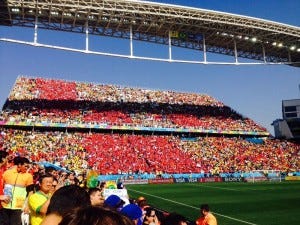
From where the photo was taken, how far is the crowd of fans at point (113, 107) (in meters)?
51.4

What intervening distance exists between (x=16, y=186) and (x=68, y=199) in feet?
15.7

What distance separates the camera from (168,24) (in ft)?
133

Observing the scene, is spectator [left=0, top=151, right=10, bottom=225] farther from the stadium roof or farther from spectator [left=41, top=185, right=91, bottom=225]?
Answer: the stadium roof

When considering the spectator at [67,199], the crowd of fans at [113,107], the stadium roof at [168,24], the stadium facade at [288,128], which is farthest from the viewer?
the stadium facade at [288,128]

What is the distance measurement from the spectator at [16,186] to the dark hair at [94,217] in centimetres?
618

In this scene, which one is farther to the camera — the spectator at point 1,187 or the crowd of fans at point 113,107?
the crowd of fans at point 113,107

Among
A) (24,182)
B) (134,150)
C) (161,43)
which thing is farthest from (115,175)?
(24,182)

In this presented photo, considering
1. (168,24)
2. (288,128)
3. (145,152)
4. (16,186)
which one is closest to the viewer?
(16,186)

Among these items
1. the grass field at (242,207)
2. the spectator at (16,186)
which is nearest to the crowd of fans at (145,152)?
the grass field at (242,207)

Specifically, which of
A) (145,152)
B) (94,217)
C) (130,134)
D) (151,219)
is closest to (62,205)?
(94,217)

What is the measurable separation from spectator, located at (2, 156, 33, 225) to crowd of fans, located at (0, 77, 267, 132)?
1640 inches

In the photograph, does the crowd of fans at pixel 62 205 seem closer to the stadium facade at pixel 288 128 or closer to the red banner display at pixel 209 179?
the red banner display at pixel 209 179

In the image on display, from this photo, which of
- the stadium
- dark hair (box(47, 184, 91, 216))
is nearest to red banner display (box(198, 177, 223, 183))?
the stadium

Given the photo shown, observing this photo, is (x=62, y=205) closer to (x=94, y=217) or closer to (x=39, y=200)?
(x=94, y=217)
